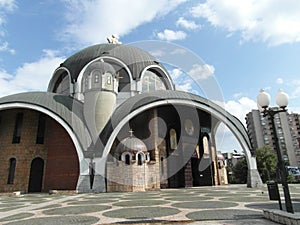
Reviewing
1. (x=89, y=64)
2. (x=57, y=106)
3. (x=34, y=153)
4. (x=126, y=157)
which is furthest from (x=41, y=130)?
(x=89, y=64)

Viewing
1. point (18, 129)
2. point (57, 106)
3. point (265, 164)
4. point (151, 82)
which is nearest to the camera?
point (57, 106)

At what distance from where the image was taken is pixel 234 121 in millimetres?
18719

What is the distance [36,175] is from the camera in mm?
18172

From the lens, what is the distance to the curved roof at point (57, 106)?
16719 mm

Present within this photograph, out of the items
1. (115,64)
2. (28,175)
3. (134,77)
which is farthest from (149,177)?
(115,64)

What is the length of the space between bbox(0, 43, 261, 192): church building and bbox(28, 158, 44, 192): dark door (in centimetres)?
7

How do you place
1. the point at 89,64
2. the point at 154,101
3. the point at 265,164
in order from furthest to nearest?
the point at 265,164, the point at 89,64, the point at 154,101

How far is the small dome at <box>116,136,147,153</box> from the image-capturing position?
54.2 ft

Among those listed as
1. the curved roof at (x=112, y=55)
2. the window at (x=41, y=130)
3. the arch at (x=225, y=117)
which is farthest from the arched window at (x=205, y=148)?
the window at (x=41, y=130)

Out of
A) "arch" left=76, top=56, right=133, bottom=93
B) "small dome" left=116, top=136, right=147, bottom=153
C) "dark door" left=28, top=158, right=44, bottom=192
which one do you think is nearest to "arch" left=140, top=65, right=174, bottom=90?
"arch" left=76, top=56, right=133, bottom=93

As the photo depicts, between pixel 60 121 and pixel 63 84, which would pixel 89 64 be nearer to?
pixel 63 84

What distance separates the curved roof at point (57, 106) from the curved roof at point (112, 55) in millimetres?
6657

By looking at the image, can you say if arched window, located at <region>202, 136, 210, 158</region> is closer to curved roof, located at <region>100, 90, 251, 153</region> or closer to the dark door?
curved roof, located at <region>100, 90, 251, 153</region>

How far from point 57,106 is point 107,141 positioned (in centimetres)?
489
